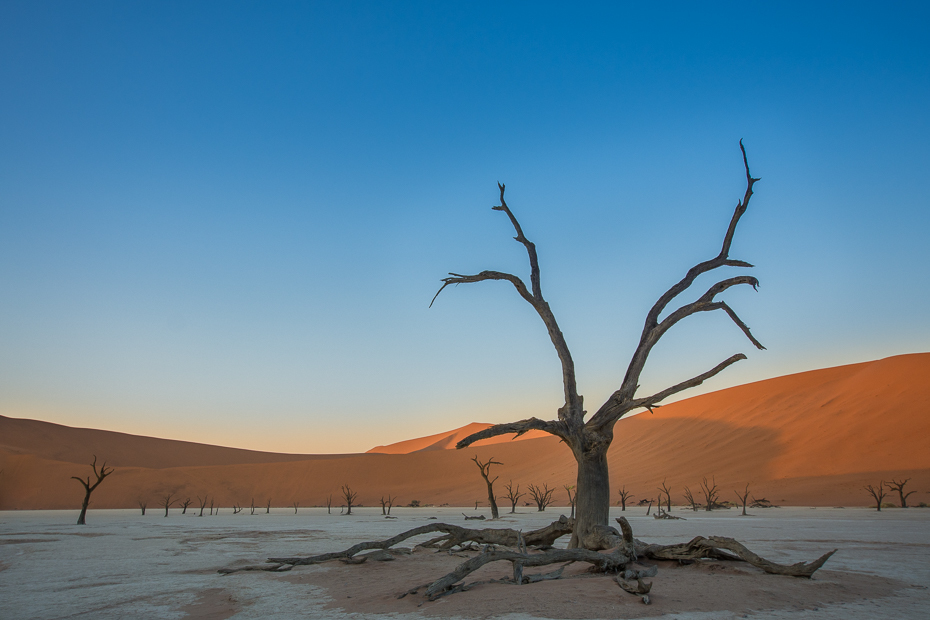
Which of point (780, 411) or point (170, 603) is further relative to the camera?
point (780, 411)

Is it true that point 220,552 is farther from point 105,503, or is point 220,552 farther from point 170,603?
point 105,503

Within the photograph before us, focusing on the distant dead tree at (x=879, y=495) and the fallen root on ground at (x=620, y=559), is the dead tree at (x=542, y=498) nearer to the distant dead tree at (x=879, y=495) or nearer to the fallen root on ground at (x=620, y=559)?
the distant dead tree at (x=879, y=495)

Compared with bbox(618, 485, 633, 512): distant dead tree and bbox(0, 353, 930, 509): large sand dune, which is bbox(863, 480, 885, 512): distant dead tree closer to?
bbox(0, 353, 930, 509): large sand dune

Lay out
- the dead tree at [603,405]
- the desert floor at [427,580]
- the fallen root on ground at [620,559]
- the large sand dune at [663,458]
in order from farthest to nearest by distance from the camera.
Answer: the large sand dune at [663,458] < the dead tree at [603,405] < the fallen root on ground at [620,559] < the desert floor at [427,580]

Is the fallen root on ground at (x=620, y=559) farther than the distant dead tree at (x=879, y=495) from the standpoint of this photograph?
No

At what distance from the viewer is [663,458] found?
4784cm

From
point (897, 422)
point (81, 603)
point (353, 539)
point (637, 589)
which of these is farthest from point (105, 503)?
point (897, 422)

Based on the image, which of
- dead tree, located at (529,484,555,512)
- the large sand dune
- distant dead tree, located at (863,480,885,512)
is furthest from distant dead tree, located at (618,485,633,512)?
distant dead tree, located at (863,480,885,512)

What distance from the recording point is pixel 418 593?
18.7ft

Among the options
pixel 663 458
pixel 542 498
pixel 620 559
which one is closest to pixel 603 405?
pixel 620 559

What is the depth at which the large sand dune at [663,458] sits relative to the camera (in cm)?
3406

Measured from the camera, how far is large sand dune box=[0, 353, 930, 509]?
112 feet

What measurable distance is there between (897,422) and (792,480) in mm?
8653

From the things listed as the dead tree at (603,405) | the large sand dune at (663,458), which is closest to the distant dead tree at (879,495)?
the large sand dune at (663,458)
